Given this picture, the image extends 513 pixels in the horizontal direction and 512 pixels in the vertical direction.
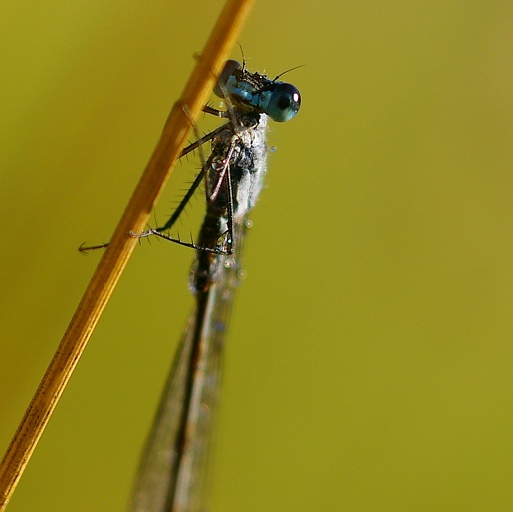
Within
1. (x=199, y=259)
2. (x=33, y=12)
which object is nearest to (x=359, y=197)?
(x=199, y=259)

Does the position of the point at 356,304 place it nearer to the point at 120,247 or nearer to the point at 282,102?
the point at 282,102

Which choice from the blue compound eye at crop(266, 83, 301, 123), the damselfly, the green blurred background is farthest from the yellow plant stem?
the green blurred background

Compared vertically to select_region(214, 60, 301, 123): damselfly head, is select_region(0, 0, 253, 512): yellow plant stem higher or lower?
lower

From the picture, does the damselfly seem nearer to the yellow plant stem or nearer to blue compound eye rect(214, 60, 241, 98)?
blue compound eye rect(214, 60, 241, 98)

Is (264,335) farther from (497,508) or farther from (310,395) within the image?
(497,508)

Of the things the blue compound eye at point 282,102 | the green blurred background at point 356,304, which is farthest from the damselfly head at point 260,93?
the green blurred background at point 356,304

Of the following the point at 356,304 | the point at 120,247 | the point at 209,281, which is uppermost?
the point at 356,304

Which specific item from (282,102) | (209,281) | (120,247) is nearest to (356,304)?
(209,281)
